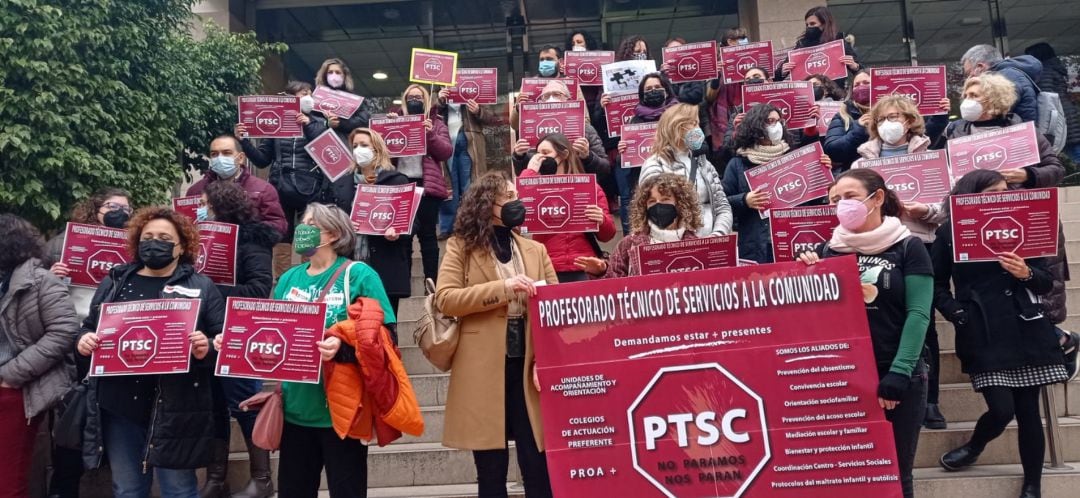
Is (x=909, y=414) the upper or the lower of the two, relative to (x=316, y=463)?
upper

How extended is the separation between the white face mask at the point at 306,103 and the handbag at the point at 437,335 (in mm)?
4288

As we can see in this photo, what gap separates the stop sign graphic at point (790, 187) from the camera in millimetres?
5605

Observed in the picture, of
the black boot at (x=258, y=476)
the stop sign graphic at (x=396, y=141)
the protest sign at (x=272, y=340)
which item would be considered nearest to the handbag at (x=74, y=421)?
the black boot at (x=258, y=476)

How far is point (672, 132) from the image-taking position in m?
5.97

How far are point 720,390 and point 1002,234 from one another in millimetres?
1879

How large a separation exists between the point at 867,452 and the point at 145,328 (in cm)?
328

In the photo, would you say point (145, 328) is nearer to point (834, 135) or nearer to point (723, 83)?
point (834, 135)

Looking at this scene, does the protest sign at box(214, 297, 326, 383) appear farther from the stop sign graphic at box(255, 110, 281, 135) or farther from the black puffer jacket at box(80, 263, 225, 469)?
the stop sign graphic at box(255, 110, 281, 135)

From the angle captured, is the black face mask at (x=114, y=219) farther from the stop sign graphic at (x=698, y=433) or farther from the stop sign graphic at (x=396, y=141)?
the stop sign graphic at (x=698, y=433)

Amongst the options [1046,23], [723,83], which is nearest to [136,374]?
[723,83]

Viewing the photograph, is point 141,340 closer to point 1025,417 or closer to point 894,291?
point 894,291

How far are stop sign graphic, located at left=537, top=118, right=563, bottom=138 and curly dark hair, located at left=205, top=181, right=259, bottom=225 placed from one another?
2369 millimetres

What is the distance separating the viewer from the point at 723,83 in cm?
836

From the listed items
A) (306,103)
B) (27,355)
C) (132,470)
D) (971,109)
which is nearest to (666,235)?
(971,109)
